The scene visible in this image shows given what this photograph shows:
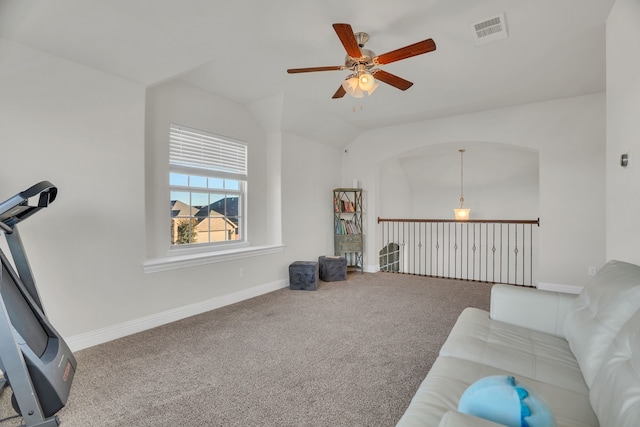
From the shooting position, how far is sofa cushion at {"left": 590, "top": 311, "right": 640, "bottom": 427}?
2.83 ft

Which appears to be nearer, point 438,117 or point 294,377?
point 294,377

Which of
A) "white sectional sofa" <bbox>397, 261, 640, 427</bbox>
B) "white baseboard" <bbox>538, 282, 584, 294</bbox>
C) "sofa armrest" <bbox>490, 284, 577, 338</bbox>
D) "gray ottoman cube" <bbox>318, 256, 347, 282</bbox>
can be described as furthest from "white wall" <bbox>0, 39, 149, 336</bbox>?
"white baseboard" <bbox>538, 282, 584, 294</bbox>

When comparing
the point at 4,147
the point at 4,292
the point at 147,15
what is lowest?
the point at 4,292

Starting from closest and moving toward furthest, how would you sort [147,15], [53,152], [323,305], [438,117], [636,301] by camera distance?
1. [636,301]
2. [147,15]
3. [53,152]
4. [323,305]
5. [438,117]

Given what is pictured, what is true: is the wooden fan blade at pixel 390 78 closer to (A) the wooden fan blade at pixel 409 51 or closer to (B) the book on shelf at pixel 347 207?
(A) the wooden fan blade at pixel 409 51

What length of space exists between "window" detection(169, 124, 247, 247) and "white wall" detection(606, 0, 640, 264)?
3906 mm

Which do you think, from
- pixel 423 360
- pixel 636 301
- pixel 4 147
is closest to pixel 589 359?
pixel 636 301

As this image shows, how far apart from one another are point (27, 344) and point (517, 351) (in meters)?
2.61

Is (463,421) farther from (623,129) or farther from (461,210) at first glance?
(461,210)

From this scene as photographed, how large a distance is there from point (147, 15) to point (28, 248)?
6.52 ft

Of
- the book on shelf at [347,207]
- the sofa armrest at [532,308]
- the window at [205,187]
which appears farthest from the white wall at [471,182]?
the sofa armrest at [532,308]

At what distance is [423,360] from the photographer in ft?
7.66

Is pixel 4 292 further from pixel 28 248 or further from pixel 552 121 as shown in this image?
pixel 552 121

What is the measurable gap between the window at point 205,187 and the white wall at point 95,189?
18cm
